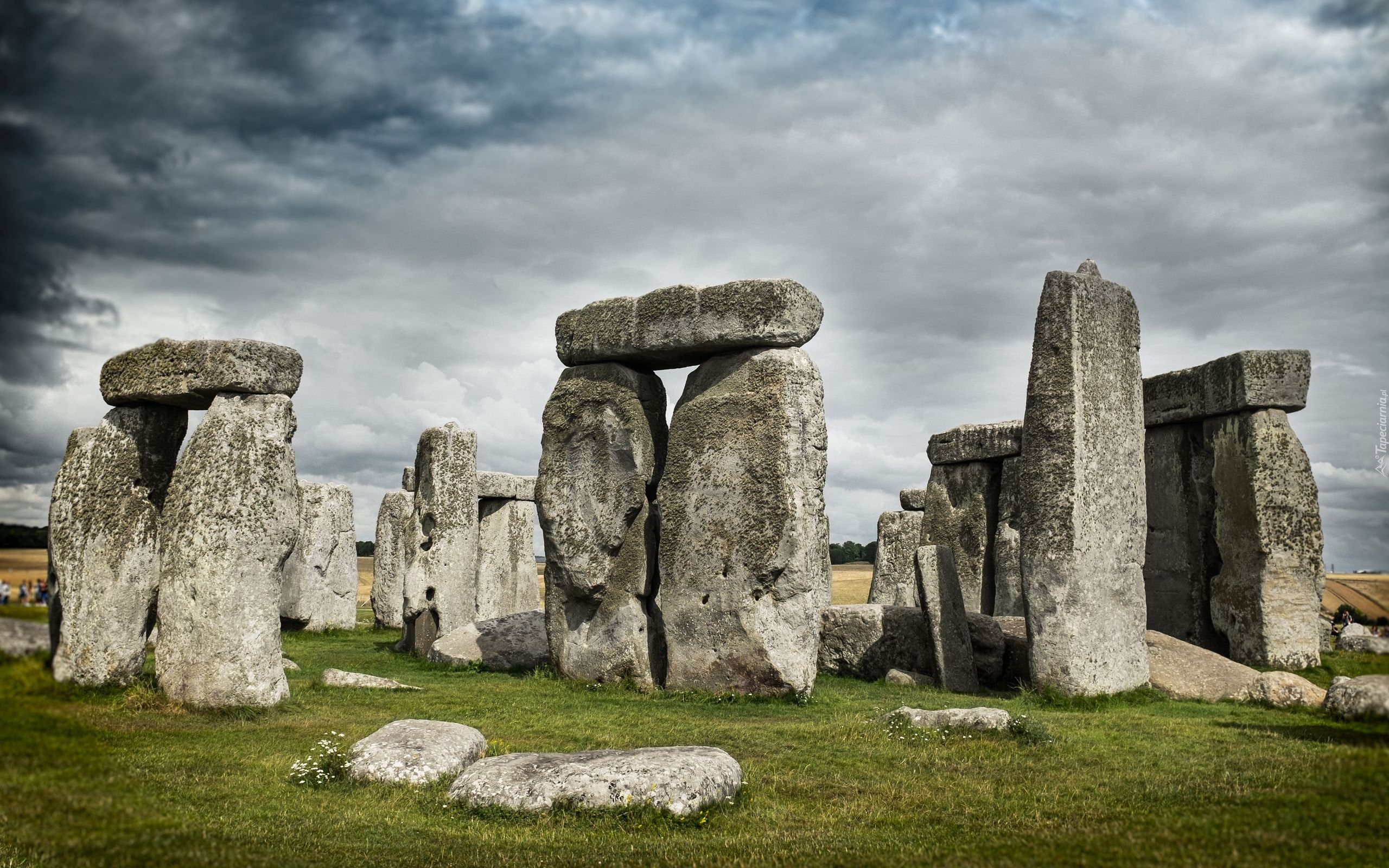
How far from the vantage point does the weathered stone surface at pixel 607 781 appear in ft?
20.3

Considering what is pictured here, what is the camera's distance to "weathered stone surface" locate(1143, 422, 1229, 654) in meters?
16.0

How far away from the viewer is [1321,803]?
9.39ft

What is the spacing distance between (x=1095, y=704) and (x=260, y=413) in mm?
9199

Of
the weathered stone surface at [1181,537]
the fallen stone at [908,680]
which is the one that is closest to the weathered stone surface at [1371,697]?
the fallen stone at [908,680]

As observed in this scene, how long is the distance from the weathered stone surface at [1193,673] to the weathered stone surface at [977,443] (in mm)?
6026

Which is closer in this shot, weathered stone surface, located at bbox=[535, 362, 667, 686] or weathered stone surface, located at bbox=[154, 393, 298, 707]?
weathered stone surface, located at bbox=[154, 393, 298, 707]

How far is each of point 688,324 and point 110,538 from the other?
664 centimetres

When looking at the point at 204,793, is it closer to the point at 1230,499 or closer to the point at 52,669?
the point at 52,669

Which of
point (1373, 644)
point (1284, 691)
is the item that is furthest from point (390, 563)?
point (1373, 644)

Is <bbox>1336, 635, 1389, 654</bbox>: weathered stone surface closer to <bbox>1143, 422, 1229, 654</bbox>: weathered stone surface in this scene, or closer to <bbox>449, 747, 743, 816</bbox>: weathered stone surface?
<bbox>449, 747, 743, 816</bbox>: weathered stone surface

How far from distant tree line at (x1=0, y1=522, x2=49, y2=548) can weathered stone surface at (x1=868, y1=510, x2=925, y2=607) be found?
20.1 m

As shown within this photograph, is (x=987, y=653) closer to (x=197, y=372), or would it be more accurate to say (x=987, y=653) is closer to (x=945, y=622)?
(x=945, y=622)

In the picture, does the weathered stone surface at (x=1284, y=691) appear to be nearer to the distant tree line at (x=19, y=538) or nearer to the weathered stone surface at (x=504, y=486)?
the distant tree line at (x=19, y=538)

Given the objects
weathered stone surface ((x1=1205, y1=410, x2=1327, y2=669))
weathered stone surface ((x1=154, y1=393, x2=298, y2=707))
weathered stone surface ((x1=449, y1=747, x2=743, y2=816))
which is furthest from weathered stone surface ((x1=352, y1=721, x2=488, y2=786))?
weathered stone surface ((x1=1205, y1=410, x2=1327, y2=669))
